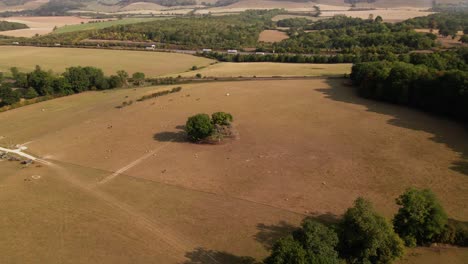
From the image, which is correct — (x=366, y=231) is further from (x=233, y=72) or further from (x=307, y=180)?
(x=233, y=72)

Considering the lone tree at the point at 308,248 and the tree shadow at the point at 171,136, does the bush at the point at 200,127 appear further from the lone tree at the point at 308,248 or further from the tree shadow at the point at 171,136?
the lone tree at the point at 308,248

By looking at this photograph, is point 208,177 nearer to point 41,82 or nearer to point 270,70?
point 41,82

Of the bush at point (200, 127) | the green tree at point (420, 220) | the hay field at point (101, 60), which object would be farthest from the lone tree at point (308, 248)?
the hay field at point (101, 60)

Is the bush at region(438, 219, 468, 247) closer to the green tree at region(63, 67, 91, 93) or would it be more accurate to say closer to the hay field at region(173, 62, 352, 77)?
the hay field at region(173, 62, 352, 77)

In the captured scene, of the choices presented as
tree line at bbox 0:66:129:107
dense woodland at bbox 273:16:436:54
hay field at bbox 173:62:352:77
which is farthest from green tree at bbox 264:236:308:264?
dense woodland at bbox 273:16:436:54

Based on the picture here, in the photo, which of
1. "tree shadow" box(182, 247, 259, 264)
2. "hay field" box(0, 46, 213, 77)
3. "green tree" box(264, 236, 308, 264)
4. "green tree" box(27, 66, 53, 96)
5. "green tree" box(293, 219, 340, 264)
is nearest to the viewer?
"green tree" box(264, 236, 308, 264)

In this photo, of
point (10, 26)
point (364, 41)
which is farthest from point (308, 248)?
point (10, 26)

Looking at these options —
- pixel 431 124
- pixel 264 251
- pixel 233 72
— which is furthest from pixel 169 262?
pixel 233 72
